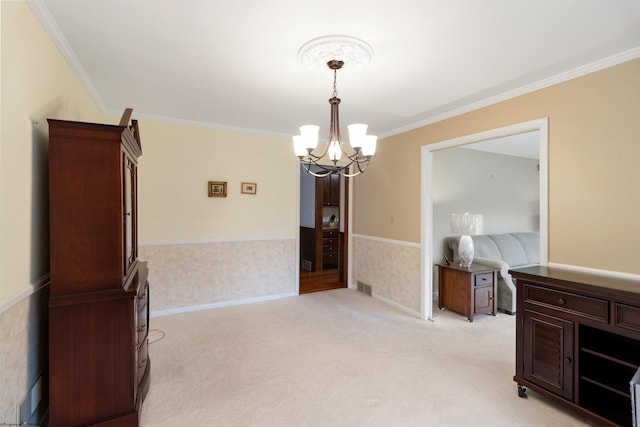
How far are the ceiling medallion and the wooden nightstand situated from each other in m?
2.80

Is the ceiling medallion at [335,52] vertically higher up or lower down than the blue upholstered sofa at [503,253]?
higher up

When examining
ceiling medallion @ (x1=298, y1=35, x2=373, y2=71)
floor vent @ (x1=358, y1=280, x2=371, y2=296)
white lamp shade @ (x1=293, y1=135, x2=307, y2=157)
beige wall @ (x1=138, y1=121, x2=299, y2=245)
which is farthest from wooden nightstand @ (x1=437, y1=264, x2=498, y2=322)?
ceiling medallion @ (x1=298, y1=35, x2=373, y2=71)

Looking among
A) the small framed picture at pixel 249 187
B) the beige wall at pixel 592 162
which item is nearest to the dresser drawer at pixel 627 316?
the beige wall at pixel 592 162

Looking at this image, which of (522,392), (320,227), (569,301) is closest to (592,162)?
(569,301)

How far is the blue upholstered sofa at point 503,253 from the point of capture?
13.0 ft

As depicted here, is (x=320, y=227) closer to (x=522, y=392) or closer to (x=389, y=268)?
(x=389, y=268)

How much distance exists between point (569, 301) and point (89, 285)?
2873 mm

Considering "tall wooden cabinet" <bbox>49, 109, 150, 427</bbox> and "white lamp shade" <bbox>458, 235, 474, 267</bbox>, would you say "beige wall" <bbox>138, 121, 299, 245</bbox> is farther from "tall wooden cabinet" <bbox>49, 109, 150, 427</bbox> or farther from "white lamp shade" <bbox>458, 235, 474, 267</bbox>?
"white lamp shade" <bbox>458, 235, 474, 267</bbox>

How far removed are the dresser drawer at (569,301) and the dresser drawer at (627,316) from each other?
4cm

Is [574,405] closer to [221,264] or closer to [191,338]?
[191,338]

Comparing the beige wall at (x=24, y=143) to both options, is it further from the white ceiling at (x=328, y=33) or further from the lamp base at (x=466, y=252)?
the lamp base at (x=466, y=252)

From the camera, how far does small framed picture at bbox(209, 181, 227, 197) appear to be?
156 inches

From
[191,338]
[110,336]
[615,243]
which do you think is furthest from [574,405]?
[191,338]

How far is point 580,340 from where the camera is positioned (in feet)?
6.31
